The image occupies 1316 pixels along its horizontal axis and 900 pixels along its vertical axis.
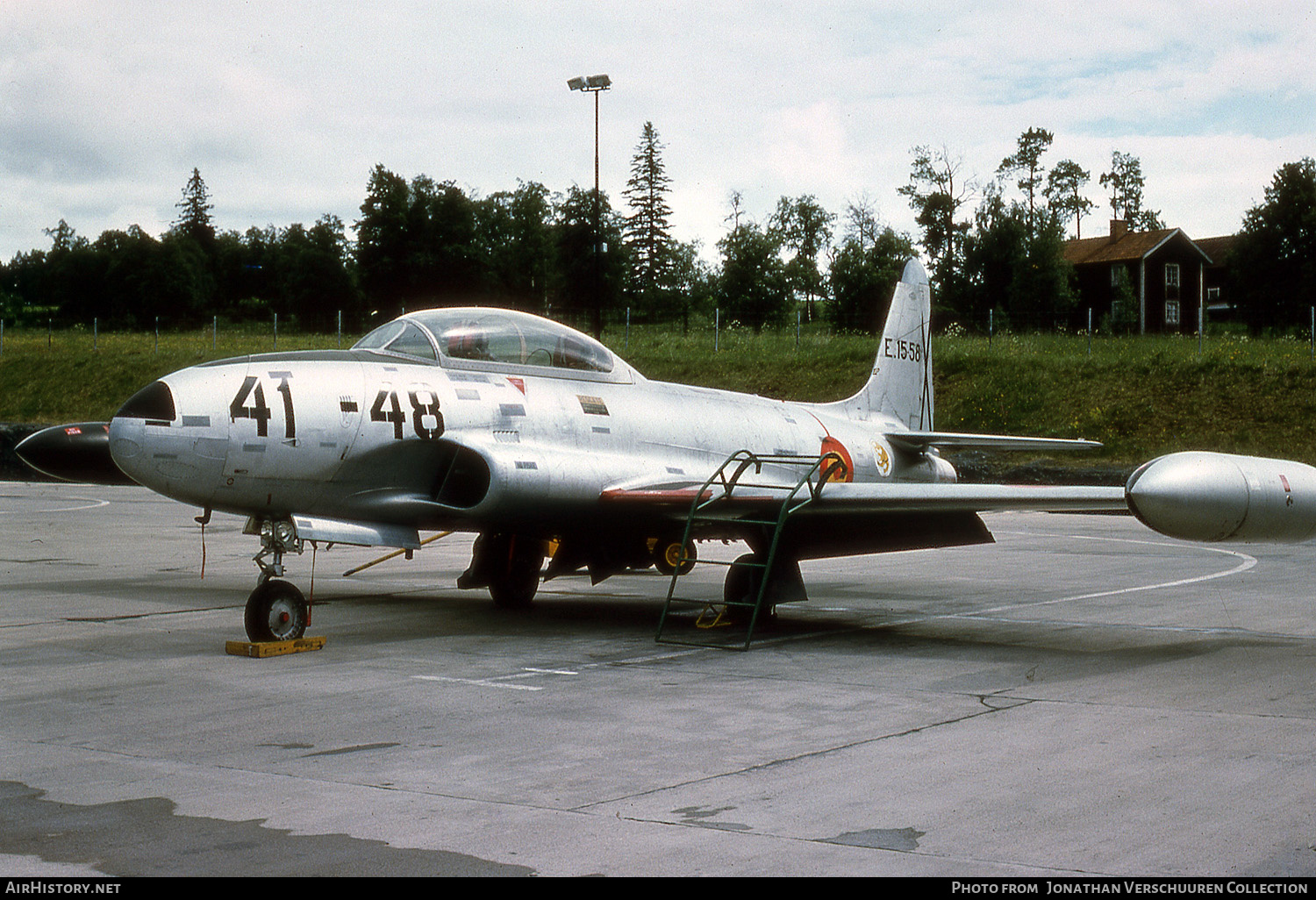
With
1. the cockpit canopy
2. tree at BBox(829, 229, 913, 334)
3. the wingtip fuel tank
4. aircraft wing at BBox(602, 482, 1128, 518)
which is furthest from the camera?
tree at BBox(829, 229, 913, 334)

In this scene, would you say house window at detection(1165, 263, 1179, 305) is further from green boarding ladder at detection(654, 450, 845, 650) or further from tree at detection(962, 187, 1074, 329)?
green boarding ladder at detection(654, 450, 845, 650)

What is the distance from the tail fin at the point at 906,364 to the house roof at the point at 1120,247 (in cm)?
6031

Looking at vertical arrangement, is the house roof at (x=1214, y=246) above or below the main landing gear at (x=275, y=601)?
above

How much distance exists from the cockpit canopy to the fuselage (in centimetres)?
1

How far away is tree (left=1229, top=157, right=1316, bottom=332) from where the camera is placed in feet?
233

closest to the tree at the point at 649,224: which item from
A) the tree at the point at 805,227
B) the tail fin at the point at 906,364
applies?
the tree at the point at 805,227

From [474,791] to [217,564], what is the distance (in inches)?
507

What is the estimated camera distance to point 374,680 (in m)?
8.51

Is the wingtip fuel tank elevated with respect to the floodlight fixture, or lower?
lower

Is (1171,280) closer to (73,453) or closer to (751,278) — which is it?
(751,278)

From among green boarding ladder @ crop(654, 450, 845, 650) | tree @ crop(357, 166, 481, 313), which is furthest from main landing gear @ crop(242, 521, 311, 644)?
tree @ crop(357, 166, 481, 313)

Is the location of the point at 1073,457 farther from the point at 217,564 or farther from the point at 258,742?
the point at 258,742

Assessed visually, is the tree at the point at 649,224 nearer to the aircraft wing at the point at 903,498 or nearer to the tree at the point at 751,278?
the tree at the point at 751,278

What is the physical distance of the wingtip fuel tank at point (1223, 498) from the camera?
8.89 m
